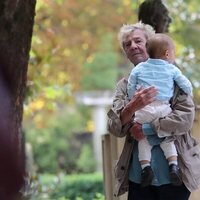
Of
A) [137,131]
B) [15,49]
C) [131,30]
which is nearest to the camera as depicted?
[137,131]

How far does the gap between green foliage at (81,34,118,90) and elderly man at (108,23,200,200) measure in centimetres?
1744

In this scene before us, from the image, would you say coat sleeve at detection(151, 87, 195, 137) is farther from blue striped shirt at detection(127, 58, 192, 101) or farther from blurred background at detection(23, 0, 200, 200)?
blurred background at detection(23, 0, 200, 200)

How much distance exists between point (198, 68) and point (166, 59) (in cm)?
757

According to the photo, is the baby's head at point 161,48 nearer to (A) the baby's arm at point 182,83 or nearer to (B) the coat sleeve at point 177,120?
(A) the baby's arm at point 182,83

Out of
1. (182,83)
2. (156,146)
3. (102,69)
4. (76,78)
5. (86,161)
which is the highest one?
(182,83)

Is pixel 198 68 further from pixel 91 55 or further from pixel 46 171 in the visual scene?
pixel 46 171

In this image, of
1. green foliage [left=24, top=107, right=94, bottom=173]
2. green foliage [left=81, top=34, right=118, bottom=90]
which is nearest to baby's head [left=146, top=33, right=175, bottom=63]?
green foliage [left=81, top=34, right=118, bottom=90]

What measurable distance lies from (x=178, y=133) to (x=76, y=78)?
16.5 meters

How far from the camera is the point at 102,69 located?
23.6 meters

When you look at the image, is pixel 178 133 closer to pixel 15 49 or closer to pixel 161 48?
pixel 161 48

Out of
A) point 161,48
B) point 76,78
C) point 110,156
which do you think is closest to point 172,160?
point 161,48

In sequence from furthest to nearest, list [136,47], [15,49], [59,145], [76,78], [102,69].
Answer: [59,145]
[102,69]
[76,78]
[15,49]
[136,47]

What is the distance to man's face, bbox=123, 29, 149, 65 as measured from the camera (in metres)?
4.02

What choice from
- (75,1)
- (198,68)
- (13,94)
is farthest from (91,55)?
(13,94)
